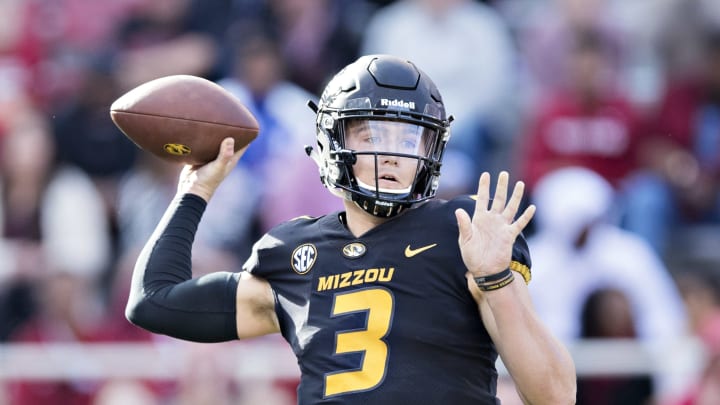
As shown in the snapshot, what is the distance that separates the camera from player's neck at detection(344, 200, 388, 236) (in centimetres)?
362

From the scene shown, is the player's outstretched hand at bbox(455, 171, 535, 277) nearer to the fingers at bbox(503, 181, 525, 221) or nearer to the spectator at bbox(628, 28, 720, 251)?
the fingers at bbox(503, 181, 525, 221)

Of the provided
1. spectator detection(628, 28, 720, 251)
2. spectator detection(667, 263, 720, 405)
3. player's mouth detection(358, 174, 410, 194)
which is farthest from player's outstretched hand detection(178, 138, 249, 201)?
spectator detection(628, 28, 720, 251)

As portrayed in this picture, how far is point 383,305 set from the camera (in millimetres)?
3424

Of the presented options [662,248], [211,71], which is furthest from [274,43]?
[662,248]

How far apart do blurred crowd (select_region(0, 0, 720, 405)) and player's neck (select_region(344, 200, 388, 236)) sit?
3212 millimetres

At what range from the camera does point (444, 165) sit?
7422mm

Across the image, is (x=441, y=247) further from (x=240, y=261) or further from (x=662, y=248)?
(x=662, y=248)

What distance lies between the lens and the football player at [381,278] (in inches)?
129

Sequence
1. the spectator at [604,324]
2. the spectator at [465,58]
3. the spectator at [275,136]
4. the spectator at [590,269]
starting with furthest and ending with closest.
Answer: the spectator at [465,58] → the spectator at [275,136] → the spectator at [590,269] → the spectator at [604,324]

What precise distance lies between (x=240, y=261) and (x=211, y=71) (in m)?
1.45

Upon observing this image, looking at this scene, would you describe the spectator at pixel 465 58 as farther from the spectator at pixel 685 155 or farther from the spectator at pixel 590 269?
the spectator at pixel 685 155

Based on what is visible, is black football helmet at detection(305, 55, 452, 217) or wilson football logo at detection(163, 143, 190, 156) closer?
black football helmet at detection(305, 55, 452, 217)

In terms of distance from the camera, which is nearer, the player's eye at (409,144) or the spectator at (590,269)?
the player's eye at (409,144)

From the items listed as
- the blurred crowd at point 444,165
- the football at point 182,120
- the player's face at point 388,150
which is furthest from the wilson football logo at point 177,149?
the blurred crowd at point 444,165
